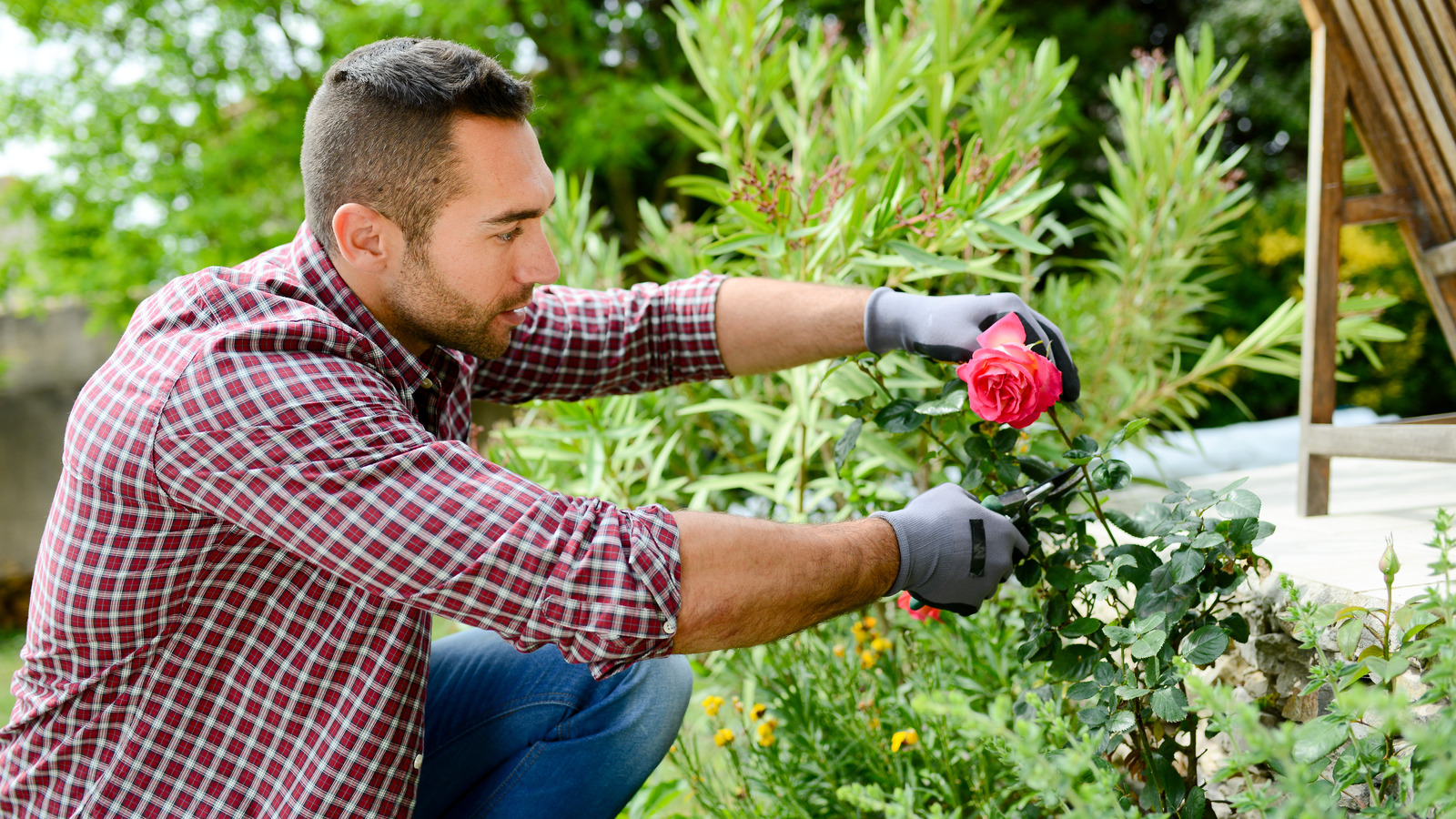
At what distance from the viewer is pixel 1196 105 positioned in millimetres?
2316

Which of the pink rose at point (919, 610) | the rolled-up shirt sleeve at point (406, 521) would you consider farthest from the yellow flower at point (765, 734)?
the rolled-up shirt sleeve at point (406, 521)

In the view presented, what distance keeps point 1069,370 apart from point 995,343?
7.8 inches

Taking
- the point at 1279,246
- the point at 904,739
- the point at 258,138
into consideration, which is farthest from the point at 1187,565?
the point at 258,138

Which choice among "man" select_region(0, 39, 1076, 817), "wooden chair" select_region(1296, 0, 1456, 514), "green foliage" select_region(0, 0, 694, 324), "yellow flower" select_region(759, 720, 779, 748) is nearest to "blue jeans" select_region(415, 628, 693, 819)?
"man" select_region(0, 39, 1076, 817)

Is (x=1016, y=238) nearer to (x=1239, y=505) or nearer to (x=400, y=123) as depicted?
(x=1239, y=505)

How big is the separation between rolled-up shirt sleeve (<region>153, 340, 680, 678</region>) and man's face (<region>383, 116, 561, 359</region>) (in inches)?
11.7

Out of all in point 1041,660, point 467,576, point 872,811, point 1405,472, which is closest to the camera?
point 467,576

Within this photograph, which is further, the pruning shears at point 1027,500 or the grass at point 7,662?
the grass at point 7,662

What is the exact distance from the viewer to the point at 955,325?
142cm

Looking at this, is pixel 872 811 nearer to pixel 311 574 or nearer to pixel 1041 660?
pixel 1041 660

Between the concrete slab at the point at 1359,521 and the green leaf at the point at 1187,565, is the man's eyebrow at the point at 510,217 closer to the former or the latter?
the green leaf at the point at 1187,565

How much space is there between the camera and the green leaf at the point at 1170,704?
1.07 metres

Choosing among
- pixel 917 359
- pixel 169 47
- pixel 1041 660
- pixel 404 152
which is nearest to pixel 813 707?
pixel 1041 660

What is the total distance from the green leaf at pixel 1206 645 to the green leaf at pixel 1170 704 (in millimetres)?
45
